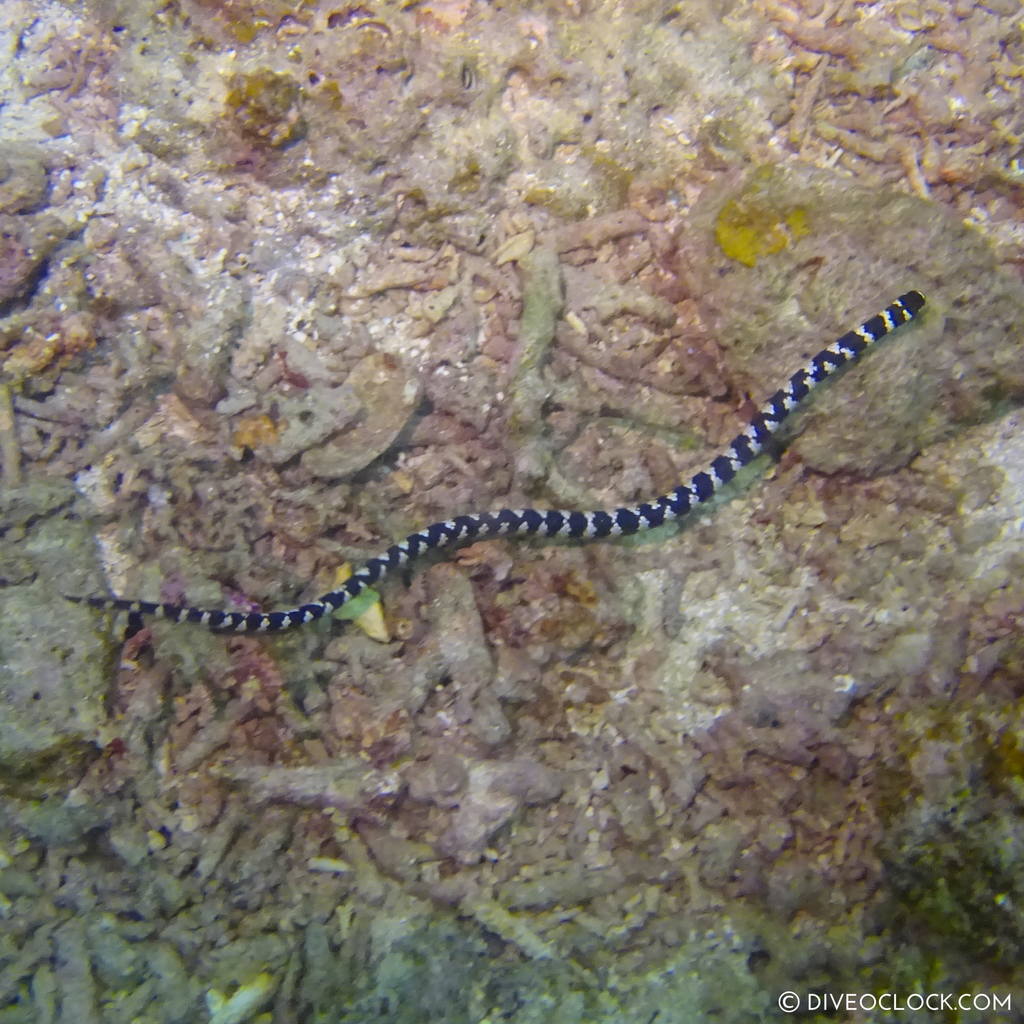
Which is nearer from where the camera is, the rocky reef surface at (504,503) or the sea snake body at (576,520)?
the rocky reef surface at (504,503)

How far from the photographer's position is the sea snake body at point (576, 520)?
448 centimetres

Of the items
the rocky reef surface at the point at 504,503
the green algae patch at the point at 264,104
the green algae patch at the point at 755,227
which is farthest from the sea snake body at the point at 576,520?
the green algae patch at the point at 264,104

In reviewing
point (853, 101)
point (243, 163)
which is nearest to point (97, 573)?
point (243, 163)

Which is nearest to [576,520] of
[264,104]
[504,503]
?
[504,503]

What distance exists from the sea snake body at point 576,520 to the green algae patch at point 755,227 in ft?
2.57

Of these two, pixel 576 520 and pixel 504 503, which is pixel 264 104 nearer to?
pixel 504 503

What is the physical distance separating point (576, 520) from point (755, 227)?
7.73 ft

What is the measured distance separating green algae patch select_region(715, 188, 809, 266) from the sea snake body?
78cm

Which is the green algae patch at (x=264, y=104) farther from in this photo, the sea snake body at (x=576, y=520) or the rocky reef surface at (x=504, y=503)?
the sea snake body at (x=576, y=520)

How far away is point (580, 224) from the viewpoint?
5.21 metres

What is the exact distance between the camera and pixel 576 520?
4.87m

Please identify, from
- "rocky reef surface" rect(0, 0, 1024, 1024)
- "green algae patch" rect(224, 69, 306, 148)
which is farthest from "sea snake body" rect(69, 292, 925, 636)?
"green algae patch" rect(224, 69, 306, 148)

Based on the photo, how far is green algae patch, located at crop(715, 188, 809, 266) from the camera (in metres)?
4.62

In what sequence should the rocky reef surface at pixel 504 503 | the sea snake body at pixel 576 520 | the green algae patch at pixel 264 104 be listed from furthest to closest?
1. the green algae patch at pixel 264 104
2. the sea snake body at pixel 576 520
3. the rocky reef surface at pixel 504 503
